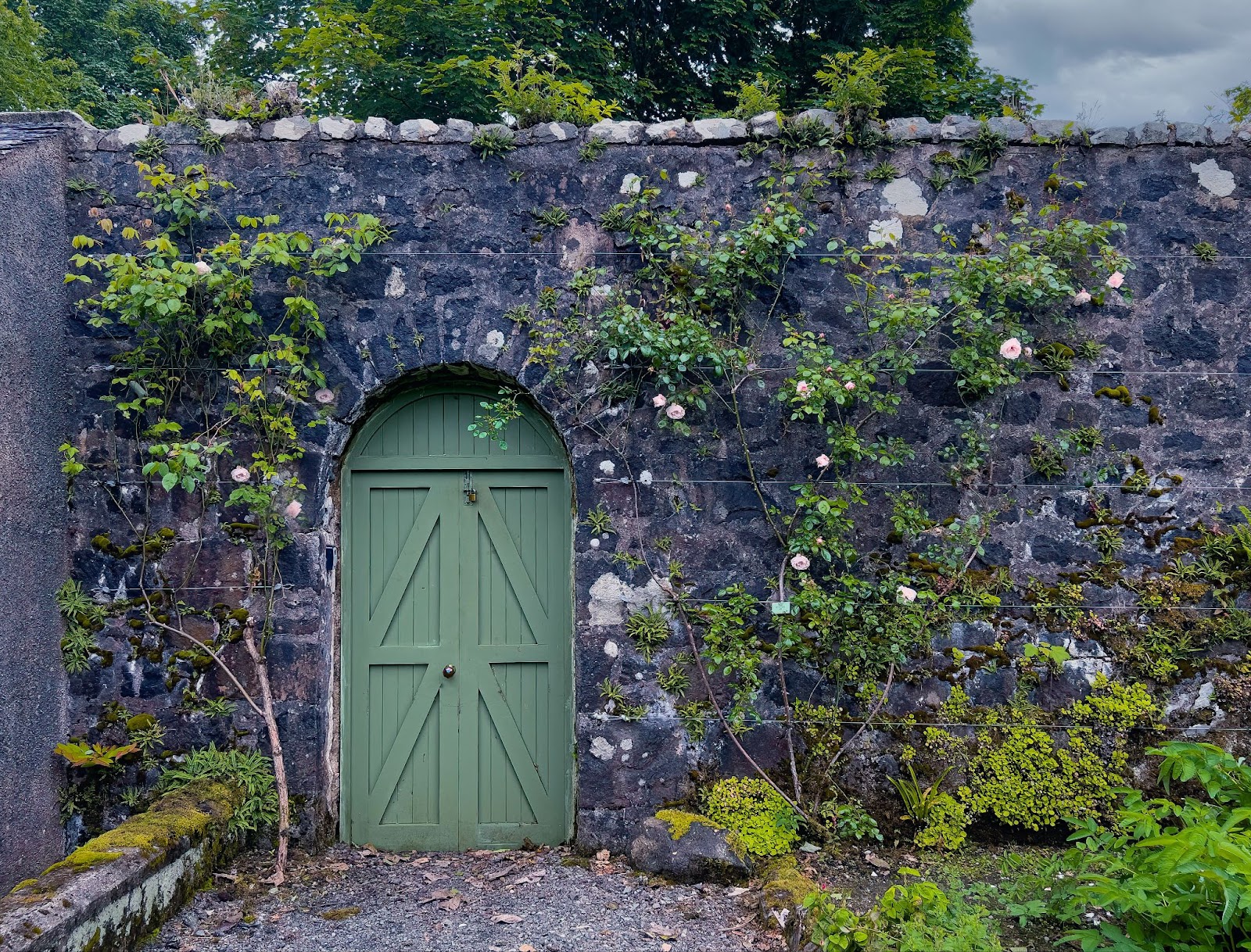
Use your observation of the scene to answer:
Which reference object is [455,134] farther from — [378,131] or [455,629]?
[455,629]

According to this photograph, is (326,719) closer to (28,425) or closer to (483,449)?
(483,449)

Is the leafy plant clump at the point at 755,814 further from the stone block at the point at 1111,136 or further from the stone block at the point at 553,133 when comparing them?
the stone block at the point at 1111,136

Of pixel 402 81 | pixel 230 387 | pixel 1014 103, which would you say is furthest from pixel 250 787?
pixel 402 81

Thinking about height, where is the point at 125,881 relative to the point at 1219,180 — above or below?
below

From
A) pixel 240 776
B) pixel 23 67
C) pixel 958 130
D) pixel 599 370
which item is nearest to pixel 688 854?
pixel 240 776

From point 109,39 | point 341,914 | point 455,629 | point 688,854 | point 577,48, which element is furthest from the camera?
point 109,39

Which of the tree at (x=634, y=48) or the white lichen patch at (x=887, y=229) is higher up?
the tree at (x=634, y=48)

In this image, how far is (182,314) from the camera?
413cm

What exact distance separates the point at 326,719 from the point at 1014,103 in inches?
188

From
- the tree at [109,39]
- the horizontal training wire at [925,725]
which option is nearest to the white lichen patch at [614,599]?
the horizontal training wire at [925,725]

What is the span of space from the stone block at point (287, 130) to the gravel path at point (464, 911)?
11.5ft

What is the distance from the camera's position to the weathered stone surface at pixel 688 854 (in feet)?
12.4

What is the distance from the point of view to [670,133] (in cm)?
429

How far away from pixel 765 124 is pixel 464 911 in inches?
155
